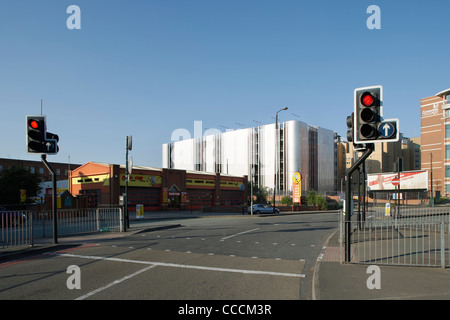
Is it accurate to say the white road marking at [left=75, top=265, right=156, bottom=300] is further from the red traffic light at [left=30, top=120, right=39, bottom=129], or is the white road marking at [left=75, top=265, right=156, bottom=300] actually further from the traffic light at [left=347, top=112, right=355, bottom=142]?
the red traffic light at [left=30, top=120, right=39, bottom=129]

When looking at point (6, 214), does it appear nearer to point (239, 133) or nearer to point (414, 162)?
point (239, 133)

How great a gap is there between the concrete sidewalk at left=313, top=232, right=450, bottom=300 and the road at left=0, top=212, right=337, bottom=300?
400 mm

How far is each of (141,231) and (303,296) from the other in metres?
12.2

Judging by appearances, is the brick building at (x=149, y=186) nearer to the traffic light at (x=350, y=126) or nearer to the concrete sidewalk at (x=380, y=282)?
the traffic light at (x=350, y=126)

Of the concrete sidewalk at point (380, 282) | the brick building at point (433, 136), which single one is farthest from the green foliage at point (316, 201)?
the concrete sidewalk at point (380, 282)

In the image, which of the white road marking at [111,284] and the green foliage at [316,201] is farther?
the green foliage at [316,201]

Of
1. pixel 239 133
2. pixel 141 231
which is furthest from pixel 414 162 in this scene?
pixel 141 231

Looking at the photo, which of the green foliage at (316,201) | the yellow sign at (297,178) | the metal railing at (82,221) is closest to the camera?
the metal railing at (82,221)

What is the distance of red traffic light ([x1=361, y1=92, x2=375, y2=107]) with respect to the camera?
760cm

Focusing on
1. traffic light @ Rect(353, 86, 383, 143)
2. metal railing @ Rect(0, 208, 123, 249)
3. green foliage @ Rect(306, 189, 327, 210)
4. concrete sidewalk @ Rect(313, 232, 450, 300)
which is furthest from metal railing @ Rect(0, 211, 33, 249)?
green foliage @ Rect(306, 189, 327, 210)

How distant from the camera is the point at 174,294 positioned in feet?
19.8

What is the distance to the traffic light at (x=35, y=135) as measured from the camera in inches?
435

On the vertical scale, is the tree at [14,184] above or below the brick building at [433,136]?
below

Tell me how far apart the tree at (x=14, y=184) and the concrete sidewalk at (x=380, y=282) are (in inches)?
1578
